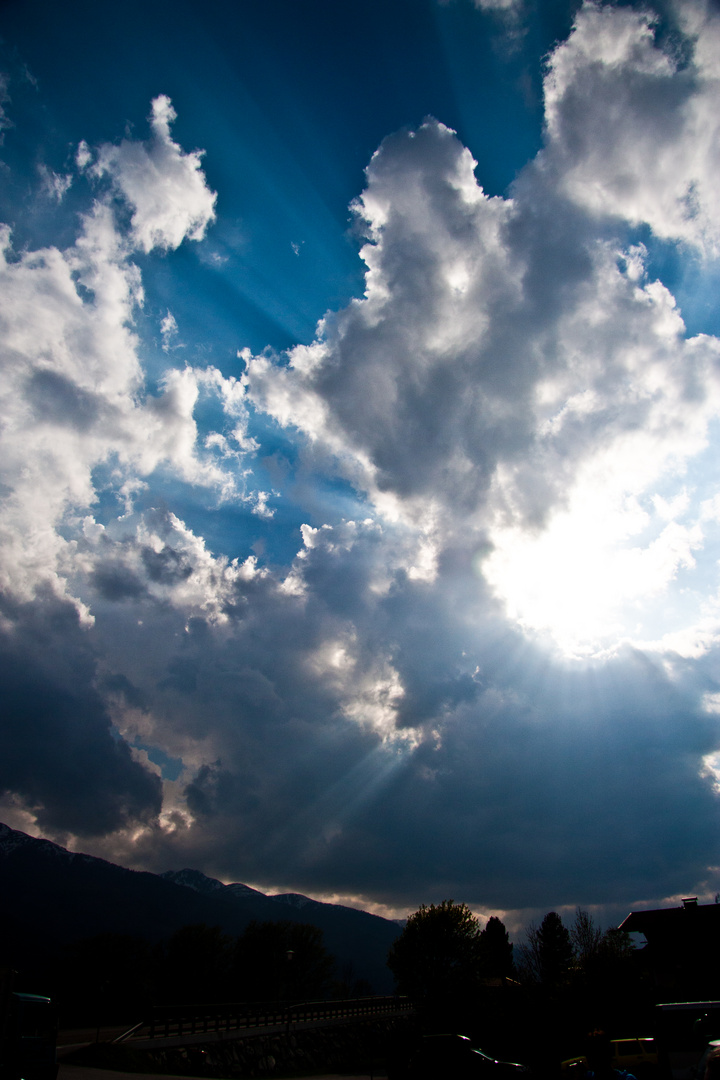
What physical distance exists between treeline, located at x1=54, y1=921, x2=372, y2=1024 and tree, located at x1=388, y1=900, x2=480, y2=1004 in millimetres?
26252

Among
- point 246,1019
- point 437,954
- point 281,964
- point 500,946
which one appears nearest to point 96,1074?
point 246,1019

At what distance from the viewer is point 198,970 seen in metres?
84.9

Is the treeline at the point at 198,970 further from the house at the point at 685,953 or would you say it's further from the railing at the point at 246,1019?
the house at the point at 685,953

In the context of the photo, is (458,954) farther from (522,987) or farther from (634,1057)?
(634,1057)

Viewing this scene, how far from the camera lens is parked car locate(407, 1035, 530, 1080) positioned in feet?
60.6

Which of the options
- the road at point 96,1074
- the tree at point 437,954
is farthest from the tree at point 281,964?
the road at point 96,1074

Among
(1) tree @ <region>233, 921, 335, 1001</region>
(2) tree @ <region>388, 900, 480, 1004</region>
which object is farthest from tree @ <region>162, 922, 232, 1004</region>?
(2) tree @ <region>388, 900, 480, 1004</region>

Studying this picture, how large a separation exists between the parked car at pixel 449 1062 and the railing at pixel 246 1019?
16.8 m

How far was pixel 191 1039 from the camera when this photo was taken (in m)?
30.2

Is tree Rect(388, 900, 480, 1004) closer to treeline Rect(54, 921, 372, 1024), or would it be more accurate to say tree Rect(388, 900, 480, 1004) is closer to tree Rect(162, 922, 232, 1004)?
treeline Rect(54, 921, 372, 1024)

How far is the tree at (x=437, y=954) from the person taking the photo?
6041cm

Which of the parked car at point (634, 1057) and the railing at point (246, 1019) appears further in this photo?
the railing at point (246, 1019)

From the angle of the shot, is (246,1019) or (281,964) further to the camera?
(281,964)

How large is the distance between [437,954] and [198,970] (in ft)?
145
